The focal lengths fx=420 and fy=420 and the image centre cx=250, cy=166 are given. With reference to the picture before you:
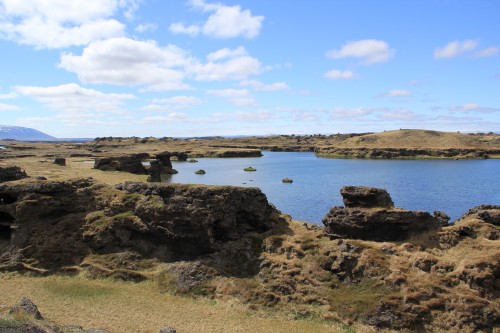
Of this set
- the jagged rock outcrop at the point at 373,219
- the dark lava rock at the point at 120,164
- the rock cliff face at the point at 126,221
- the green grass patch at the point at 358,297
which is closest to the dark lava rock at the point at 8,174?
the rock cliff face at the point at 126,221

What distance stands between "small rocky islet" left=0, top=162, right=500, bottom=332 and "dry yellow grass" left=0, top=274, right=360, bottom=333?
157cm

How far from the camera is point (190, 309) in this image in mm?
Result: 32906

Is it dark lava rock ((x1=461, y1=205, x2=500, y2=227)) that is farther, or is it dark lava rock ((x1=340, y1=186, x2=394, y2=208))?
dark lava rock ((x1=340, y1=186, x2=394, y2=208))

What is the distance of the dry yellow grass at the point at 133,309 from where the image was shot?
29.8 metres

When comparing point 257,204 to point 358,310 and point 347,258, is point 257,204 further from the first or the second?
point 358,310

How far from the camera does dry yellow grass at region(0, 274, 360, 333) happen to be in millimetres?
29750

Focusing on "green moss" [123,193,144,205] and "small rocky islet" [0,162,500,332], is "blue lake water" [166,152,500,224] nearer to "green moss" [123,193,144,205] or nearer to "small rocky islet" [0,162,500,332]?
"small rocky islet" [0,162,500,332]

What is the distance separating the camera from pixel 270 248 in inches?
1592

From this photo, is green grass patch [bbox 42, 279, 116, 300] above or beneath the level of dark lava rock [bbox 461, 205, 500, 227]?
beneath

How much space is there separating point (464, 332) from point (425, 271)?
597 cm

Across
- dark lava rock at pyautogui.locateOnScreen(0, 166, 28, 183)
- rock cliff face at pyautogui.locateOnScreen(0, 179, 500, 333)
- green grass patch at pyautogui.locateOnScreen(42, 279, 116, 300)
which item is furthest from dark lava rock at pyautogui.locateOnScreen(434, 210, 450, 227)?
dark lava rock at pyautogui.locateOnScreen(0, 166, 28, 183)

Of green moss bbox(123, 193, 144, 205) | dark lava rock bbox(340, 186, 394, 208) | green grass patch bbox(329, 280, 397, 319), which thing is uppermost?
dark lava rock bbox(340, 186, 394, 208)

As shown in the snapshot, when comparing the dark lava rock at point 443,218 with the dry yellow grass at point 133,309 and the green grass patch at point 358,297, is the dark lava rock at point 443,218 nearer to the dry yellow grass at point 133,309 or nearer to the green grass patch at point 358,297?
the green grass patch at point 358,297

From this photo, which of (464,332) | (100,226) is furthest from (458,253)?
(100,226)
